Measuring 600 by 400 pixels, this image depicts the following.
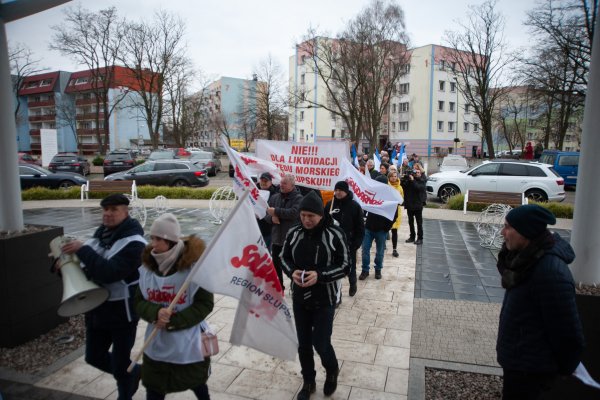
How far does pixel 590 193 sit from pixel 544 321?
1683mm

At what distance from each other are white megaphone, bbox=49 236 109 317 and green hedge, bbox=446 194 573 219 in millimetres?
13832

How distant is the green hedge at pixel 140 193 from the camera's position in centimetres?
1823

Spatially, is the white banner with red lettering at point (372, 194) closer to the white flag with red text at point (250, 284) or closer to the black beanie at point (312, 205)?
the black beanie at point (312, 205)

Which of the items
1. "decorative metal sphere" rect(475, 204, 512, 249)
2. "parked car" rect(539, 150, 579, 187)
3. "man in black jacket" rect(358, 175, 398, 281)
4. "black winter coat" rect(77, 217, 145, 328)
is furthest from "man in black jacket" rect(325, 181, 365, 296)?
"parked car" rect(539, 150, 579, 187)

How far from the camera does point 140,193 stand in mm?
18266

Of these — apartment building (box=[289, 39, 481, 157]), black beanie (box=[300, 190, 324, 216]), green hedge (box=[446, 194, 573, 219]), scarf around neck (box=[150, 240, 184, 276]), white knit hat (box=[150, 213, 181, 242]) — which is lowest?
green hedge (box=[446, 194, 573, 219])

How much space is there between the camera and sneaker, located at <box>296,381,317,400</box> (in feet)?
12.6

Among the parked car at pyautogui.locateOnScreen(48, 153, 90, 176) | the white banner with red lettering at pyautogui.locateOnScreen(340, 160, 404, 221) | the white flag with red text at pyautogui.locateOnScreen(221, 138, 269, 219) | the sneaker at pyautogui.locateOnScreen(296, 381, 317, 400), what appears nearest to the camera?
the sneaker at pyautogui.locateOnScreen(296, 381, 317, 400)

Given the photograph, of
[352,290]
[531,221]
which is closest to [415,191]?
[352,290]

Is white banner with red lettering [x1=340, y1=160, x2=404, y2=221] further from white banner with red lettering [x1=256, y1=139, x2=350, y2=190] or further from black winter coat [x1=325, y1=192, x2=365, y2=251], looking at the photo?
black winter coat [x1=325, y1=192, x2=365, y2=251]

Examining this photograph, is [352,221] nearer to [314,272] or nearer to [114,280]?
[314,272]

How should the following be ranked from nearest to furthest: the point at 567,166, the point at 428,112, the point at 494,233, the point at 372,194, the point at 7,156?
the point at 7,156
the point at 372,194
the point at 494,233
the point at 567,166
the point at 428,112

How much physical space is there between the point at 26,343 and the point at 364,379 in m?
3.89

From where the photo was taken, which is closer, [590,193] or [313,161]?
[590,193]
